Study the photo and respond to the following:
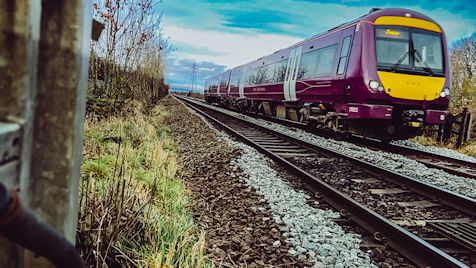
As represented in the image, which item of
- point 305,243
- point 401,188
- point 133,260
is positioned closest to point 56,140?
point 133,260

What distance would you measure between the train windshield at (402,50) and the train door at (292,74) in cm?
377

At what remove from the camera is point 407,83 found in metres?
8.30

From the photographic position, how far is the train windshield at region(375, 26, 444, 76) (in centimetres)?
831

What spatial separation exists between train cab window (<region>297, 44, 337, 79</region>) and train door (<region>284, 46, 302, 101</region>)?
36cm

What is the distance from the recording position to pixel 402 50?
839 cm

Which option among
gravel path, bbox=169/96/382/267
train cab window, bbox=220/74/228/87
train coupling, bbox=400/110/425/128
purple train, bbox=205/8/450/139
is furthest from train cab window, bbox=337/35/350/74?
train cab window, bbox=220/74/228/87

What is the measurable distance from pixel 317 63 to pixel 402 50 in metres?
2.60

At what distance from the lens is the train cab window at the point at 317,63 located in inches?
381

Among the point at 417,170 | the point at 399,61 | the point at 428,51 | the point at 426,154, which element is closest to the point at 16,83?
the point at 417,170

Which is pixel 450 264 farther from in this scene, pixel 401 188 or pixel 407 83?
pixel 407 83

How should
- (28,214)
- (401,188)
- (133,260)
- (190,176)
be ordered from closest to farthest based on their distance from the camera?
(28,214), (133,260), (401,188), (190,176)

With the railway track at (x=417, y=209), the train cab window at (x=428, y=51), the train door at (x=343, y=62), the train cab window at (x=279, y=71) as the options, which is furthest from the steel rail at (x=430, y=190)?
the train cab window at (x=279, y=71)

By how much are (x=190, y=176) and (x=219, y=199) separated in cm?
121

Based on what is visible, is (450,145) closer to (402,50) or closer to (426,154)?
(426,154)
